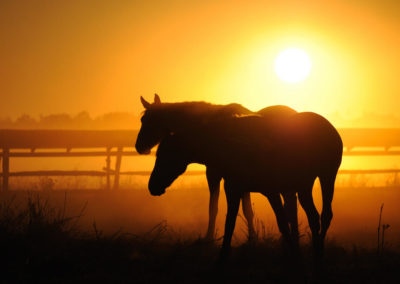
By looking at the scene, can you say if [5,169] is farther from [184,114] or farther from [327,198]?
[327,198]

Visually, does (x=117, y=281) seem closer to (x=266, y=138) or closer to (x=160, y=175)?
(x=160, y=175)

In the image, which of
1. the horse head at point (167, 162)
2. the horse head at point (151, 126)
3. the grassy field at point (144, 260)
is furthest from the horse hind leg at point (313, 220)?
the horse head at point (151, 126)

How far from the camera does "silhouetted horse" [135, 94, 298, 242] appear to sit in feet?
15.8

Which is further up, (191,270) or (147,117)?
(147,117)

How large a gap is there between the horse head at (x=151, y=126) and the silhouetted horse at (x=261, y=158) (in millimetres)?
815

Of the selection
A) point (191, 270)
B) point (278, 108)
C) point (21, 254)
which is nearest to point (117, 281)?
point (191, 270)

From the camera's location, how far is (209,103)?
5422 millimetres

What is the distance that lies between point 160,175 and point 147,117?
44.0 inches

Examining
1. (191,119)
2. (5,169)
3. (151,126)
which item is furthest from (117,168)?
(191,119)

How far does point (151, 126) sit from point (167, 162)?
105 cm

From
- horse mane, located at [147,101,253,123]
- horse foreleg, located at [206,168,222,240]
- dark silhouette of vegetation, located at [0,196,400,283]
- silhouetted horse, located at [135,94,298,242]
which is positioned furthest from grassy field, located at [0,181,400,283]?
horse mane, located at [147,101,253,123]

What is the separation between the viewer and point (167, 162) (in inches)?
197

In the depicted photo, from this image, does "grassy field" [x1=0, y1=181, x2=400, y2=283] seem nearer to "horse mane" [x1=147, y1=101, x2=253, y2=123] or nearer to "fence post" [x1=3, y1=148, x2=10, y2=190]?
"horse mane" [x1=147, y1=101, x2=253, y2=123]

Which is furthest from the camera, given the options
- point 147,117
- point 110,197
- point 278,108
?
point 110,197
